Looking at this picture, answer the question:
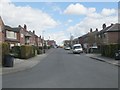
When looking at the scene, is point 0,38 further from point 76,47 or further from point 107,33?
point 107,33

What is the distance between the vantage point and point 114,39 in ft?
241

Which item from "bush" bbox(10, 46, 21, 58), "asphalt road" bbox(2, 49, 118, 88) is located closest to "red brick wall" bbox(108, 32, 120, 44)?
"bush" bbox(10, 46, 21, 58)

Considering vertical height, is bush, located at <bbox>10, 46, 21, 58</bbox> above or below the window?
below

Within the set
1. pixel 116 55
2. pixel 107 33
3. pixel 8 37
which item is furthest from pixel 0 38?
pixel 116 55

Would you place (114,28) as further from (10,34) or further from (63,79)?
(63,79)

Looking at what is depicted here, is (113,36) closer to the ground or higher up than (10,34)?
closer to the ground

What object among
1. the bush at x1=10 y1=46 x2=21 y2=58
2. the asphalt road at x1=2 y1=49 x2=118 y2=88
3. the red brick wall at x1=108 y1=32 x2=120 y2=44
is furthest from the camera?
the red brick wall at x1=108 y1=32 x2=120 y2=44

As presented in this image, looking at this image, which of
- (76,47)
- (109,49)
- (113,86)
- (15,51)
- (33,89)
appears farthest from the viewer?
(76,47)

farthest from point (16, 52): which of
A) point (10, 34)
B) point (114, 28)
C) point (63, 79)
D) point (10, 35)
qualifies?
point (114, 28)

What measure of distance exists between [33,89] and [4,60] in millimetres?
14765

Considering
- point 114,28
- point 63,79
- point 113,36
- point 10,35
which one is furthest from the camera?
point 10,35

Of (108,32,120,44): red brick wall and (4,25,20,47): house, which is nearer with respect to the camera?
(4,25,20,47): house

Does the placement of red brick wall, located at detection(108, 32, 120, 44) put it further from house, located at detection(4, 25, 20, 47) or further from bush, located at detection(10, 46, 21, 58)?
bush, located at detection(10, 46, 21, 58)

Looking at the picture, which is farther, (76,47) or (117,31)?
(117,31)
